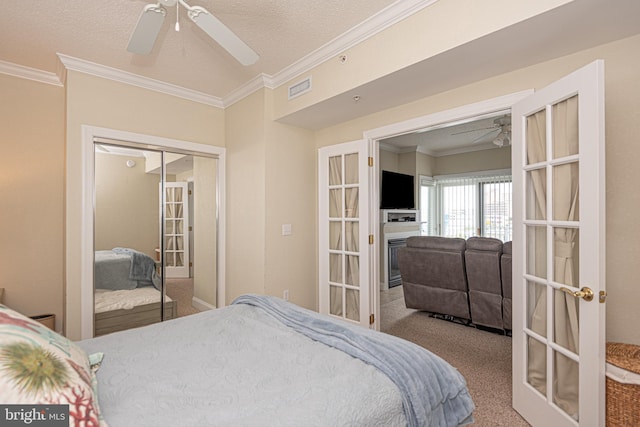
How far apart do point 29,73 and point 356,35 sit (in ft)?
10.3

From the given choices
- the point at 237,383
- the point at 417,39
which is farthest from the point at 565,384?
the point at 417,39

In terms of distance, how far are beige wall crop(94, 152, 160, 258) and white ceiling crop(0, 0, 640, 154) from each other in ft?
3.19

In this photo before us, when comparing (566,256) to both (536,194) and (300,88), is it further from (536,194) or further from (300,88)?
(300,88)

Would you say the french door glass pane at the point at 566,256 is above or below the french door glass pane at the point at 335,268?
above

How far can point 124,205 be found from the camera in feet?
10.5

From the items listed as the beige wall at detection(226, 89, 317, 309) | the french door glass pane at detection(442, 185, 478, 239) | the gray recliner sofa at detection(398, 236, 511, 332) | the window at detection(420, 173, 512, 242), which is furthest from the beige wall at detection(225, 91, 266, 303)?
the french door glass pane at detection(442, 185, 478, 239)

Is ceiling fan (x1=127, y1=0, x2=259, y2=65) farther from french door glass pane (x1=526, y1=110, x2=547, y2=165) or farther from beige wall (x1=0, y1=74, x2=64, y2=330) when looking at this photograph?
beige wall (x1=0, y1=74, x2=64, y2=330)

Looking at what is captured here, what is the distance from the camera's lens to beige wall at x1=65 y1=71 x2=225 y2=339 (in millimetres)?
2850

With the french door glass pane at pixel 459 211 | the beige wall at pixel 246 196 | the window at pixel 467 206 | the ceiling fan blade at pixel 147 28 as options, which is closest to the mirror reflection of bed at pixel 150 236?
the beige wall at pixel 246 196

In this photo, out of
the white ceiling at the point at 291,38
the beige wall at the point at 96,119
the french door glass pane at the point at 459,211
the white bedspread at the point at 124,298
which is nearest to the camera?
the white ceiling at the point at 291,38

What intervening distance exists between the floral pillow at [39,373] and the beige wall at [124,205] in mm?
2352

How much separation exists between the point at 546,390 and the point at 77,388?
235cm

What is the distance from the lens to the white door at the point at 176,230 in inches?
138

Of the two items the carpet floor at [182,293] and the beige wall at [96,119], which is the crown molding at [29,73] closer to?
the beige wall at [96,119]
